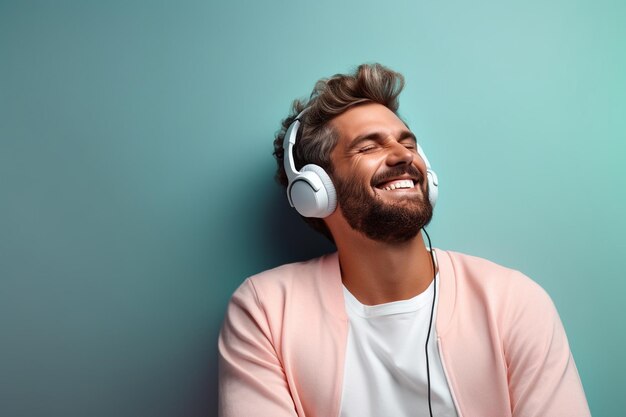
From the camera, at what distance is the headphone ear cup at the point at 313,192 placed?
1.52m

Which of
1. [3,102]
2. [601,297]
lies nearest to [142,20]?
[3,102]

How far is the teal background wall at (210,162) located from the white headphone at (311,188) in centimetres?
27

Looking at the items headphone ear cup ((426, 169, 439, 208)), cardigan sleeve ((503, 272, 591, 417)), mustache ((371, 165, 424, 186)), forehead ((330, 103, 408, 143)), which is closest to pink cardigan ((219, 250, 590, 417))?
cardigan sleeve ((503, 272, 591, 417))

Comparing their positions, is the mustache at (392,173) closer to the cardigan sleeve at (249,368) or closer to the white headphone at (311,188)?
the white headphone at (311,188)

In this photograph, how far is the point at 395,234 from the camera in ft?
4.92

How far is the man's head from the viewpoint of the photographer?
58.8 inches

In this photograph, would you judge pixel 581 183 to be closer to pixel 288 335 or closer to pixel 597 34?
pixel 597 34

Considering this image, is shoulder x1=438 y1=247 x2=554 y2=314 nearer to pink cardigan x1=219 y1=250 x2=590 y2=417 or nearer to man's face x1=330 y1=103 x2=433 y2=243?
pink cardigan x1=219 y1=250 x2=590 y2=417

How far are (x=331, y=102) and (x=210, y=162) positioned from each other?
1.50 ft

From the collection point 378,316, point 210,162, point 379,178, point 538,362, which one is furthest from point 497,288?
point 210,162

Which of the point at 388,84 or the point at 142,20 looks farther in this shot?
the point at 142,20

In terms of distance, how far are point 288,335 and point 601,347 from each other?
1.00 m

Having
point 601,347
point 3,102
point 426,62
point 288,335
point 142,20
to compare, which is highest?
point 142,20

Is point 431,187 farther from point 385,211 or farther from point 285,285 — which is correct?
point 285,285
